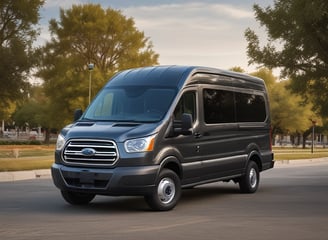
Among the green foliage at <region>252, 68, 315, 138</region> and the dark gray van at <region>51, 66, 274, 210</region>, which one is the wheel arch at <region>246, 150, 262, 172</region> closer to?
the dark gray van at <region>51, 66, 274, 210</region>

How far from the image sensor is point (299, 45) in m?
20.6

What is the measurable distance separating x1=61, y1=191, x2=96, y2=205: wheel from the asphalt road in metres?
0.14

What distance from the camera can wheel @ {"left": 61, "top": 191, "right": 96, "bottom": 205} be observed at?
11140 mm

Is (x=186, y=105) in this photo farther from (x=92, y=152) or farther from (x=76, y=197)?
(x=76, y=197)

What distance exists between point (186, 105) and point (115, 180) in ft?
7.10

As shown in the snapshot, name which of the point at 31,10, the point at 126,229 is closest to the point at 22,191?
the point at 126,229

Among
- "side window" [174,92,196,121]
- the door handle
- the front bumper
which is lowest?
the front bumper

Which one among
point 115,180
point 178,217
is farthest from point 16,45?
point 178,217

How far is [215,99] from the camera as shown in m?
12.2

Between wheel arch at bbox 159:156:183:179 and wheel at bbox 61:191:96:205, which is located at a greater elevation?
wheel arch at bbox 159:156:183:179

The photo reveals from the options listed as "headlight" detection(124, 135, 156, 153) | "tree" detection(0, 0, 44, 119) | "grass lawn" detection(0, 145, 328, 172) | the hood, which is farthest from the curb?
"headlight" detection(124, 135, 156, 153)

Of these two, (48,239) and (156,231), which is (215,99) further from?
(48,239)

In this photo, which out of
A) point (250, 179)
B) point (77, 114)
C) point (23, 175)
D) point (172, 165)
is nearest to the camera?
point (172, 165)

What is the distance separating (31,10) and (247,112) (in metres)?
16.7
